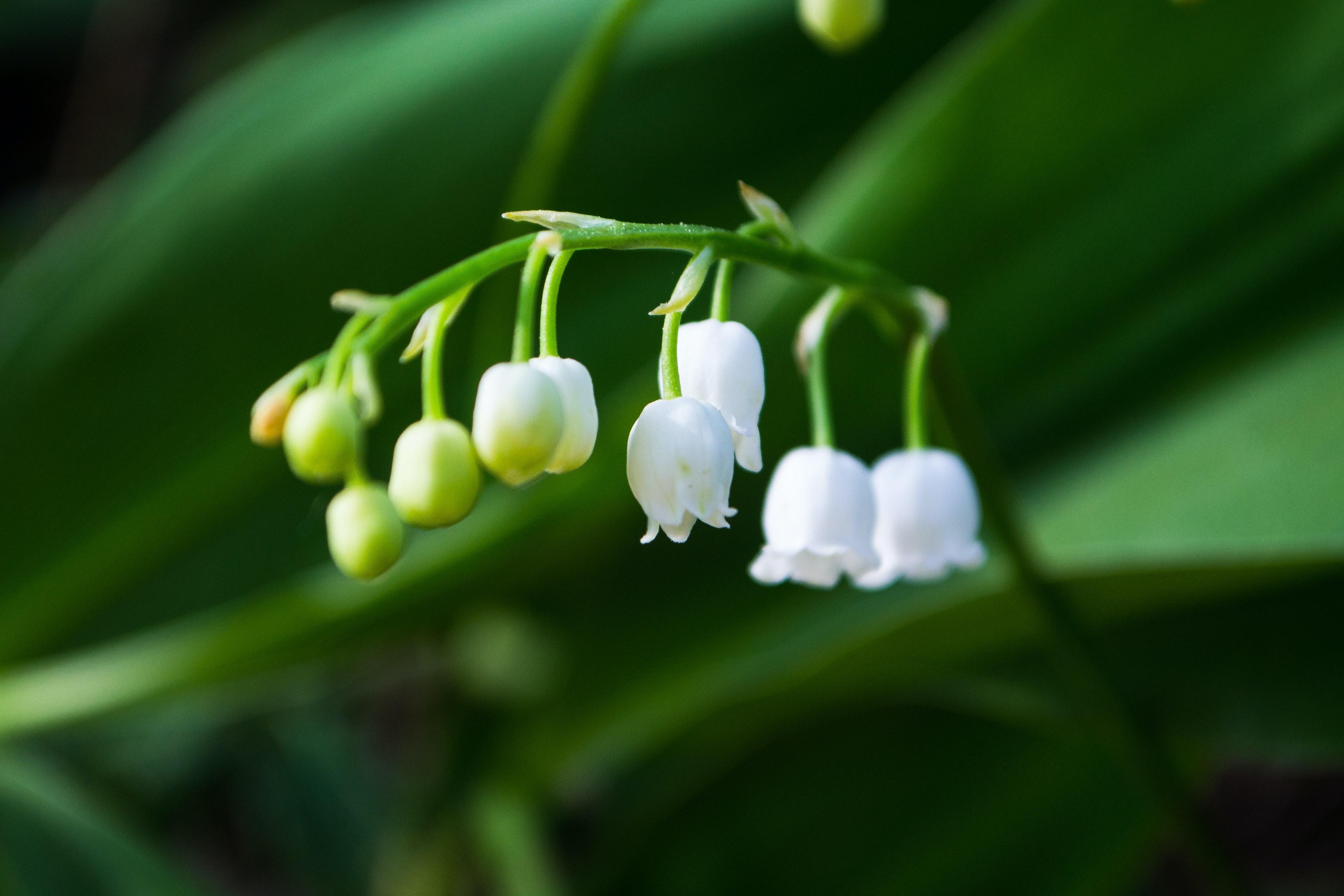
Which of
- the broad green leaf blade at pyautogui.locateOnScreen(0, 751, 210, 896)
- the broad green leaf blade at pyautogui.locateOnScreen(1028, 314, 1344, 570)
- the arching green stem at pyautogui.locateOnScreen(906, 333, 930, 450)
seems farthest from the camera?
the broad green leaf blade at pyautogui.locateOnScreen(0, 751, 210, 896)

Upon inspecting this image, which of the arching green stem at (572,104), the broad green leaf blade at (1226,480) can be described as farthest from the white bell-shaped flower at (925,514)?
the arching green stem at (572,104)

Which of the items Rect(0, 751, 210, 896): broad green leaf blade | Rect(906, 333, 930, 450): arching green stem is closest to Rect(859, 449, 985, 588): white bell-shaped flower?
Rect(906, 333, 930, 450): arching green stem

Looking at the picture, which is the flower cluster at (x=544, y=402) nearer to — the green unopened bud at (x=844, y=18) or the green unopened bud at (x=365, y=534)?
the green unopened bud at (x=365, y=534)

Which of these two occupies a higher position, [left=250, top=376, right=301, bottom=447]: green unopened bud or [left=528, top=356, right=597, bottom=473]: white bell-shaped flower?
[left=250, top=376, right=301, bottom=447]: green unopened bud

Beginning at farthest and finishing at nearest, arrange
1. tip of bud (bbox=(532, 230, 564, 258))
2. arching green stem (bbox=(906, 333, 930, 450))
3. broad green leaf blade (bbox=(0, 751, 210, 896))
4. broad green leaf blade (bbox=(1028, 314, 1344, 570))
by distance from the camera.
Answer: broad green leaf blade (bbox=(0, 751, 210, 896))
broad green leaf blade (bbox=(1028, 314, 1344, 570))
arching green stem (bbox=(906, 333, 930, 450))
tip of bud (bbox=(532, 230, 564, 258))

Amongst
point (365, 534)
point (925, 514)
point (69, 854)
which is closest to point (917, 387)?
point (925, 514)

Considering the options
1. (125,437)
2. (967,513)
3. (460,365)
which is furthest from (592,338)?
(967,513)

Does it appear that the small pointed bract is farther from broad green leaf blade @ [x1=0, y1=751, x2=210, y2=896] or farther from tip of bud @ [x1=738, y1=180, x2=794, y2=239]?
broad green leaf blade @ [x1=0, y1=751, x2=210, y2=896]
